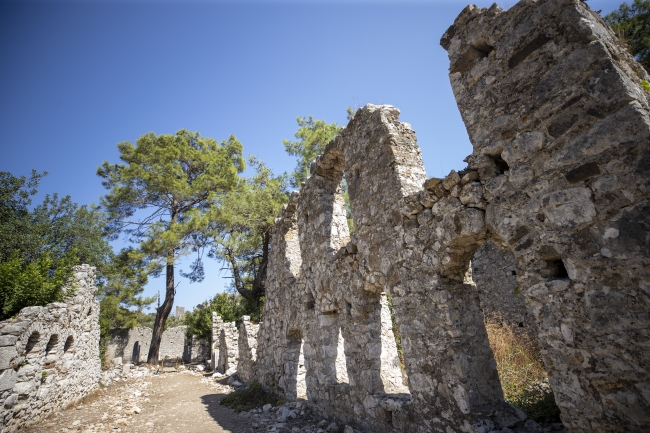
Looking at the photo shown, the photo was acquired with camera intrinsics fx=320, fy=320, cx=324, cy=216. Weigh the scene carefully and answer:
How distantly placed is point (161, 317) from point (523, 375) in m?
16.5

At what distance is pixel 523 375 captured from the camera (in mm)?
4871

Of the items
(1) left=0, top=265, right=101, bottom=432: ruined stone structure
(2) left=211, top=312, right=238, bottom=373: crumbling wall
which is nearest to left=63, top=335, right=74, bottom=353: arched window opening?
(1) left=0, top=265, right=101, bottom=432: ruined stone structure

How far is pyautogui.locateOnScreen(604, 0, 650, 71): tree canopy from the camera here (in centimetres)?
701

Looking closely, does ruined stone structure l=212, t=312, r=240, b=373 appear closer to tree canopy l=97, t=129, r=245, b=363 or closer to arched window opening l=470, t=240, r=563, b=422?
tree canopy l=97, t=129, r=245, b=363

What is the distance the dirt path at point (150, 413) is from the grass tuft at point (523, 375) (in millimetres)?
4142

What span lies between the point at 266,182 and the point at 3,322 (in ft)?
39.3

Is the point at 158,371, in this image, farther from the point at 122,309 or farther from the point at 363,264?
the point at 363,264

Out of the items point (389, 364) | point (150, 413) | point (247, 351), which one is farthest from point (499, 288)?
point (150, 413)

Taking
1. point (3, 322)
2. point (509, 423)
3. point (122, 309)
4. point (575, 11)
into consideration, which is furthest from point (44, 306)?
point (122, 309)

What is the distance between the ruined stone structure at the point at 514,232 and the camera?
6.85 ft

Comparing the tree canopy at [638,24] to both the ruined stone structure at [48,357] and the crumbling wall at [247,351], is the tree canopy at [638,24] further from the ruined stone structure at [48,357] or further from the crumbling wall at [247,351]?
the ruined stone structure at [48,357]

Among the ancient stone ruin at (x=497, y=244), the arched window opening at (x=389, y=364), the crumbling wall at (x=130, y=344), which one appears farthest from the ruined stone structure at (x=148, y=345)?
the arched window opening at (x=389, y=364)

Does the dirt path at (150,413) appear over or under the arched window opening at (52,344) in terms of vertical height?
under

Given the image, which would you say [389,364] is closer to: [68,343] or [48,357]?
[48,357]
